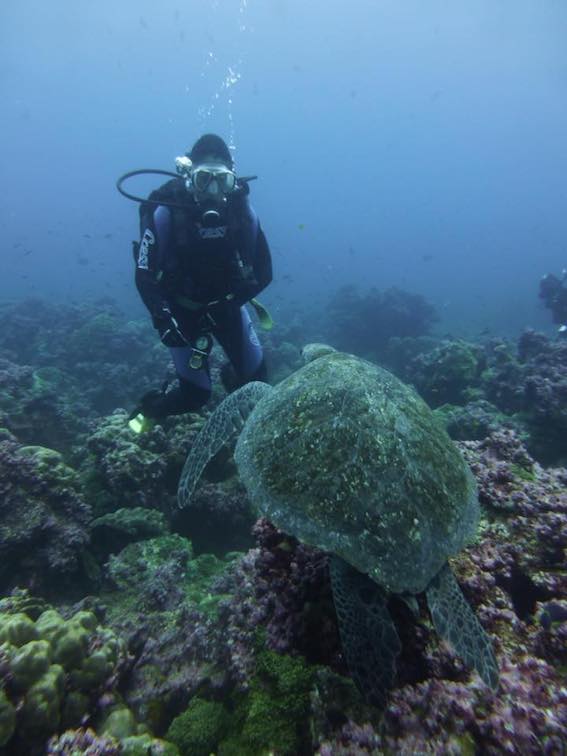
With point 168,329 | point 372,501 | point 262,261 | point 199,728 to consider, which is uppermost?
point 262,261

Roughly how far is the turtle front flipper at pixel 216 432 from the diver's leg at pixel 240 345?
7.82ft

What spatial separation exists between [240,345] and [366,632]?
477 centimetres

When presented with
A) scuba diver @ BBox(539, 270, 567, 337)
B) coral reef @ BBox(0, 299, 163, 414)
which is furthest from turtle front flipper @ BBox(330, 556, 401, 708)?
scuba diver @ BBox(539, 270, 567, 337)

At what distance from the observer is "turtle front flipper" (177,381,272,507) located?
326 centimetres

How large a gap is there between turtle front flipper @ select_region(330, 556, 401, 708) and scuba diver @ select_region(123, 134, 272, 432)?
Result: 372 centimetres

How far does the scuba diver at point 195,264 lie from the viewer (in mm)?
5410

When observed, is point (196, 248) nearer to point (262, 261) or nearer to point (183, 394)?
point (262, 261)

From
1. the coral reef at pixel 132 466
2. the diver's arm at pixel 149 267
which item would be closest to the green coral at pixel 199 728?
the coral reef at pixel 132 466

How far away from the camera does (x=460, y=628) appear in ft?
6.27

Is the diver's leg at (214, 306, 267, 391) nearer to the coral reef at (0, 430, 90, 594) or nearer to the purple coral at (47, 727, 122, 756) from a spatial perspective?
the coral reef at (0, 430, 90, 594)

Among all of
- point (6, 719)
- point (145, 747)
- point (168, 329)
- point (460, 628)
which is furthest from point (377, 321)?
point (6, 719)

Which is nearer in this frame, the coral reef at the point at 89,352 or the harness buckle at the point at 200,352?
the harness buckle at the point at 200,352

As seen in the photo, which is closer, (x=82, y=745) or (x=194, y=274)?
(x=82, y=745)

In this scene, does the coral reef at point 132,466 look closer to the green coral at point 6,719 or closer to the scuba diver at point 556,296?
the green coral at point 6,719
